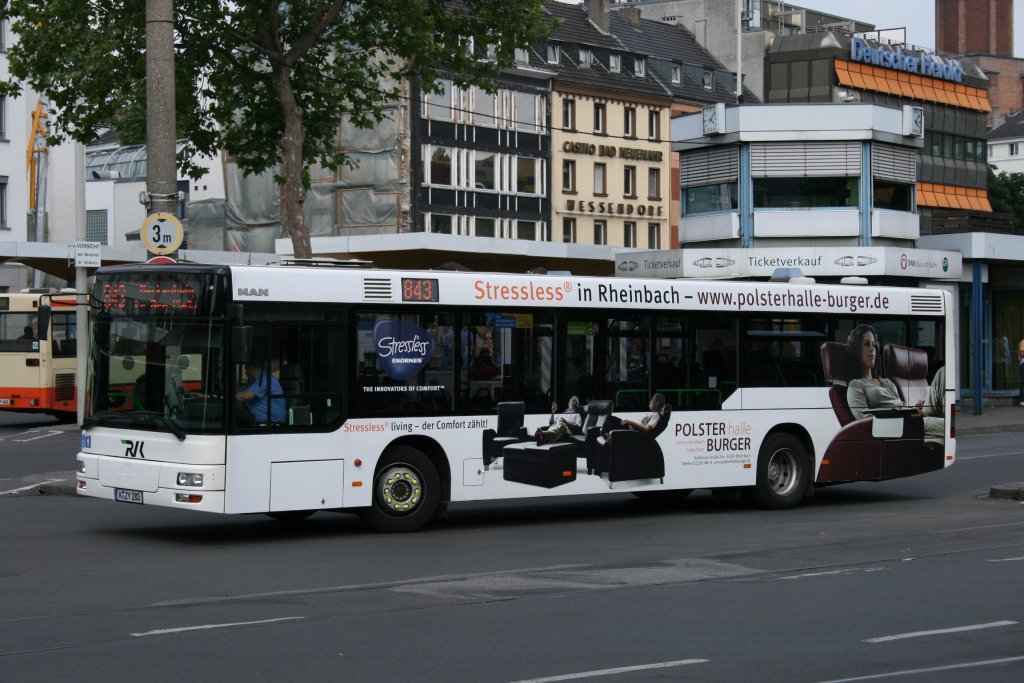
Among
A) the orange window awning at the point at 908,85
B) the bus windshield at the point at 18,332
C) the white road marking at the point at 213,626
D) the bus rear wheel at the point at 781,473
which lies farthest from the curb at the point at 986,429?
the orange window awning at the point at 908,85

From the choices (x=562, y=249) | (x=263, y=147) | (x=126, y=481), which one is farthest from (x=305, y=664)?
(x=562, y=249)

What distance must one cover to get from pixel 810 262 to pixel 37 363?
19706 mm

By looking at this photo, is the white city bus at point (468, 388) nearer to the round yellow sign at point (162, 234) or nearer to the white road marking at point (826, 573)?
the round yellow sign at point (162, 234)

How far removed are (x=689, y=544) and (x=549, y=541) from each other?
4.51ft

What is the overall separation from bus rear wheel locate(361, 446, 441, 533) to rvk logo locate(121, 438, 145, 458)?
2.29 m

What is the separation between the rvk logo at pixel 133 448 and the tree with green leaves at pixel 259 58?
10.5 metres

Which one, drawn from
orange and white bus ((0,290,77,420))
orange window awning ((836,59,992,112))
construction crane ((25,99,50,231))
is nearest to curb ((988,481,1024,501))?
orange and white bus ((0,290,77,420))

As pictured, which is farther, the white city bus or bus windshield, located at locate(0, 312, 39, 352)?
bus windshield, located at locate(0, 312, 39, 352)

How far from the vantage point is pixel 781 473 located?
17.7 meters

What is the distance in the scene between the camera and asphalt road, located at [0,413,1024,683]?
8.09 metres

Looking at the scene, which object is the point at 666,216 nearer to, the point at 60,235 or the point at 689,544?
the point at 60,235

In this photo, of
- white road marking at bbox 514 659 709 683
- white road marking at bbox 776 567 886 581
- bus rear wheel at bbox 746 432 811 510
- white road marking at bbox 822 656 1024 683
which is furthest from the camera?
bus rear wheel at bbox 746 432 811 510

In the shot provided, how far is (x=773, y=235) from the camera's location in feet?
132

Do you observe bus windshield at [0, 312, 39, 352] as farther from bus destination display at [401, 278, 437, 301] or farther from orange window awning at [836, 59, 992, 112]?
orange window awning at [836, 59, 992, 112]
